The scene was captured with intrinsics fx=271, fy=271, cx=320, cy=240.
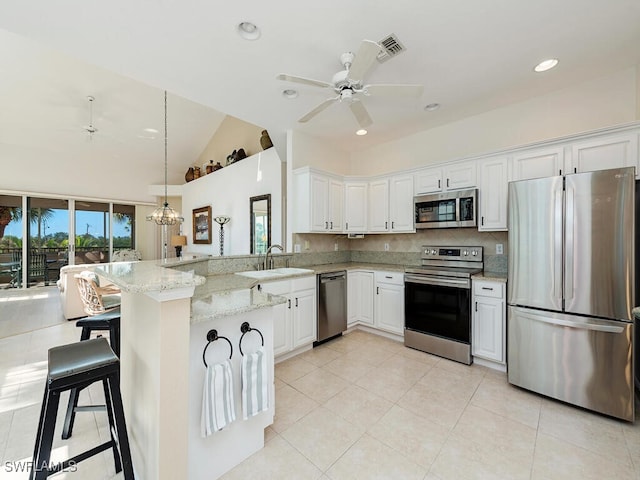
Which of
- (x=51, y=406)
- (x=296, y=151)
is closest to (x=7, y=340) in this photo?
(x=51, y=406)

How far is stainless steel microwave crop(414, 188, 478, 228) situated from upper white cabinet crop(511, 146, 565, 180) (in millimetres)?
437

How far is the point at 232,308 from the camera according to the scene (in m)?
1.50

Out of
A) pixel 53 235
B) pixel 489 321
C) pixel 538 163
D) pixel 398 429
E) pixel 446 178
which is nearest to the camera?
pixel 398 429

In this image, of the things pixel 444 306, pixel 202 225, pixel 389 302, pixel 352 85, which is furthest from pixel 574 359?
pixel 202 225

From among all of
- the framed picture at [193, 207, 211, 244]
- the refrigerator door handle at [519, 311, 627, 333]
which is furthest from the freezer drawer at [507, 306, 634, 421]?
the framed picture at [193, 207, 211, 244]

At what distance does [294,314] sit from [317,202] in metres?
1.51

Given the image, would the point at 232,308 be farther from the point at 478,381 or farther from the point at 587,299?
the point at 587,299

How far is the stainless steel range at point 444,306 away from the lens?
286 centimetres

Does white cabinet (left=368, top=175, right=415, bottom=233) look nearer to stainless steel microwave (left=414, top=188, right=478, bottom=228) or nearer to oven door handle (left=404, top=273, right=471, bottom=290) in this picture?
stainless steel microwave (left=414, top=188, right=478, bottom=228)

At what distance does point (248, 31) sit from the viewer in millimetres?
1989

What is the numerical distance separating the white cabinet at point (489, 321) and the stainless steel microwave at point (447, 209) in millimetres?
753

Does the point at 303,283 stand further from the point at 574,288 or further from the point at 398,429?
the point at 574,288

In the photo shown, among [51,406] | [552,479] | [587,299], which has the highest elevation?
[587,299]

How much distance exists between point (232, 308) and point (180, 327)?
0.95ft
